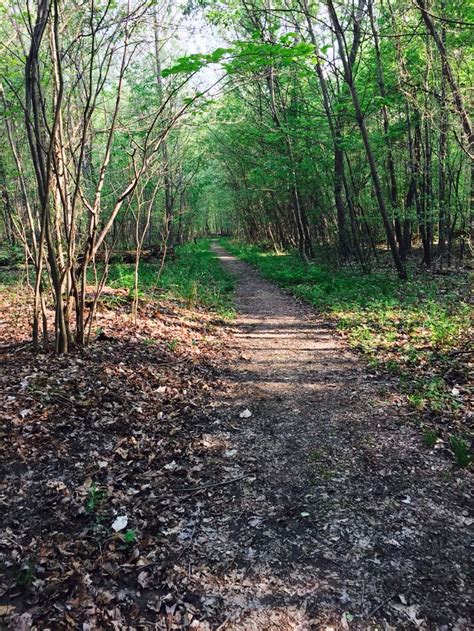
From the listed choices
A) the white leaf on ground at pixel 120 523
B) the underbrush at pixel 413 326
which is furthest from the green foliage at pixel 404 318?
the white leaf on ground at pixel 120 523

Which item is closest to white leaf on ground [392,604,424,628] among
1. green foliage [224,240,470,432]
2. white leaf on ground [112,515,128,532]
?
white leaf on ground [112,515,128,532]

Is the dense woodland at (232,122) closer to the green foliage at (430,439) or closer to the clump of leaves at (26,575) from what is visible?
the clump of leaves at (26,575)

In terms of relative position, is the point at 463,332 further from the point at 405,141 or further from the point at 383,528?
the point at 405,141

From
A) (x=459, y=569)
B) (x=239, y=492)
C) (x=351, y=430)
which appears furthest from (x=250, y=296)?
(x=459, y=569)

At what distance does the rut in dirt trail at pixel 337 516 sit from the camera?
2439 mm

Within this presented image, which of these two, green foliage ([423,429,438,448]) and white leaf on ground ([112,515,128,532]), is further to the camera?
green foliage ([423,429,438,448])

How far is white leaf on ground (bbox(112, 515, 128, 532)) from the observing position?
3.10 metres

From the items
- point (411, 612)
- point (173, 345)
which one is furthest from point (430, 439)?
point (173, 345)

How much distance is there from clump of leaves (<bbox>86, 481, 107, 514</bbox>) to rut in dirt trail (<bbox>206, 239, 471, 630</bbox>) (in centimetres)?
106

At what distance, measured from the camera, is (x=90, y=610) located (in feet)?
7.88

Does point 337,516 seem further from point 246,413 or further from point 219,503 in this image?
point 246,413

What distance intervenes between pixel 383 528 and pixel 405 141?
16930 millimetres

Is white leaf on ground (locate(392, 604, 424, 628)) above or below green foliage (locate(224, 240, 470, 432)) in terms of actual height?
below

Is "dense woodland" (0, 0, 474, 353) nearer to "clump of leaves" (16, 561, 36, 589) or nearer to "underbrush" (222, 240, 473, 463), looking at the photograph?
"underbrush" (222, 240, 473, 463)
